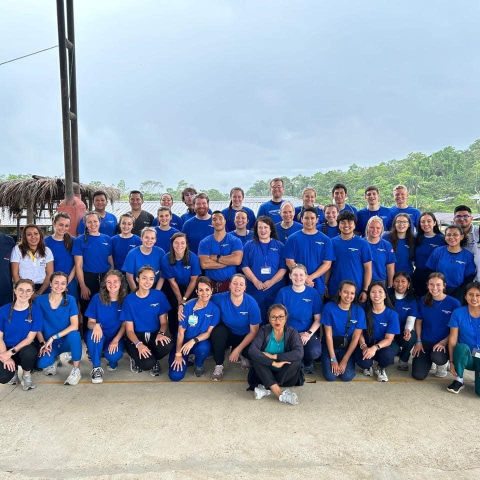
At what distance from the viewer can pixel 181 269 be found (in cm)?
443

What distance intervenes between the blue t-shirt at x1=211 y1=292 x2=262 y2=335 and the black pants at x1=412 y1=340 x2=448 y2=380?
1.63 metres

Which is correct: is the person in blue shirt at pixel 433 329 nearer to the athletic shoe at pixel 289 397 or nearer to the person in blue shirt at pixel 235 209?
the athletic shoe at pixel 289 397

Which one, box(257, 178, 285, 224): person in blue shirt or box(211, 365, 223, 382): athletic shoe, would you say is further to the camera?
box(257, 178, 285, 224): person in blue shirt

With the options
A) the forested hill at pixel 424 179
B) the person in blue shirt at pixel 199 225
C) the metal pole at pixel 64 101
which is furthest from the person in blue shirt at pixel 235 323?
the forested hill at pixel 424 179

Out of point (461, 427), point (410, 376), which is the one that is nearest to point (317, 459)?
point (461, 427)

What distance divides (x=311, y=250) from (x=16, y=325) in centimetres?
301

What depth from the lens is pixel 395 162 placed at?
52.9m

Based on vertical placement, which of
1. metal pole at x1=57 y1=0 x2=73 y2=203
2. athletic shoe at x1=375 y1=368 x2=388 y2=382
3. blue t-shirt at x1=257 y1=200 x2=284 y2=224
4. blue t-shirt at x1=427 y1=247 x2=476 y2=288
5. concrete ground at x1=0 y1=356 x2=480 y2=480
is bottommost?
concrete ground at x1=0 y1=356 x2=480 y2=480

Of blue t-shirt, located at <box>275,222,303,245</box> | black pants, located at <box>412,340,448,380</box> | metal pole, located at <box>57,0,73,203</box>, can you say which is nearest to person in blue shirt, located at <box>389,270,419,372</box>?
black pants, located at <box>412,340,448,380</box>

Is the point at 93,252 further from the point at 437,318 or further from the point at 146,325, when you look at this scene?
the point at 437,318

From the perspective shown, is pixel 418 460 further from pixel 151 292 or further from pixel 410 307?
pixel 151 292

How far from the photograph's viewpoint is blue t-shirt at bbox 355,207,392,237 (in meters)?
5.39

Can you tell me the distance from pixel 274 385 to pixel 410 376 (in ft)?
5.04

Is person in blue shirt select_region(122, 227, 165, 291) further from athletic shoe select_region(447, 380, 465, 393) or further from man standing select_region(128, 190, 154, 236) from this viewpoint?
athletic shoe select_region(447, 380, 465, 393)
